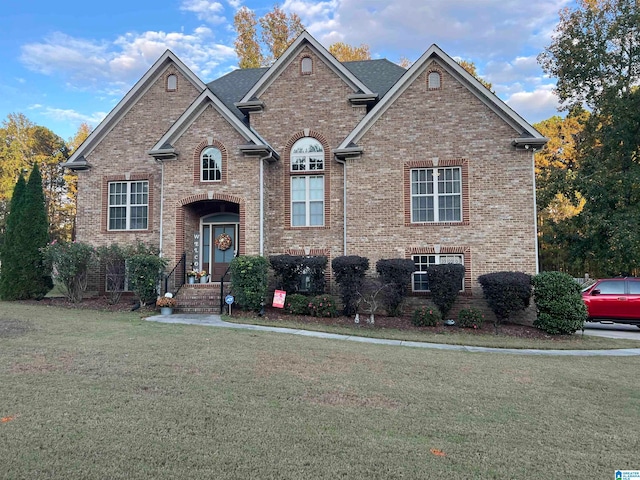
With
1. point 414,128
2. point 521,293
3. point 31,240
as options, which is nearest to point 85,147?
point 31,240

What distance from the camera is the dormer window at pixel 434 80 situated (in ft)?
49.4

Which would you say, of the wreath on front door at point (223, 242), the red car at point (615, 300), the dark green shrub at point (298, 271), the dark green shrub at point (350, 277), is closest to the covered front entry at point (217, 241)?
the wreath on front door at point (223, 242)

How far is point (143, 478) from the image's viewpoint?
11.0ft

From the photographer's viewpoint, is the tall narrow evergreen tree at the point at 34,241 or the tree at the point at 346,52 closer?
the tall narrow evergreen tree at the point at 34,241

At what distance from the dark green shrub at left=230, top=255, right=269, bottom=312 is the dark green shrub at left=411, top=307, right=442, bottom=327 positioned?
4556 millimetres

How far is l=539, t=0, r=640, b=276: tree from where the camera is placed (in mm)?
18047

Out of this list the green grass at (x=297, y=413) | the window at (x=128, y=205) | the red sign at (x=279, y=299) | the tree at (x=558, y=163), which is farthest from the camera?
the tree at (x=558, y=163)

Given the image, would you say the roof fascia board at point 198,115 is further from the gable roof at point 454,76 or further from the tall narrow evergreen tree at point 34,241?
the tall narrow evergreen tree at point 34,241

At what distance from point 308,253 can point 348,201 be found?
2286 mm

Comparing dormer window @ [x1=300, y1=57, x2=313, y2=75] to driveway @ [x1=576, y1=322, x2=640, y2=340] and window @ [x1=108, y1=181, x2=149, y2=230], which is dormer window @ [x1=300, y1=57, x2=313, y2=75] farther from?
driveway @ [x1=576, y1=322, x2=640, y2=340]

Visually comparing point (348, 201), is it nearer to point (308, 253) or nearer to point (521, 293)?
point (308, 253)

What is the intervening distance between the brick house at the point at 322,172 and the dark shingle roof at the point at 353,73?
0.85m

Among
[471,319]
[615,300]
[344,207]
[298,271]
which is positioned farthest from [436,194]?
[615,300]

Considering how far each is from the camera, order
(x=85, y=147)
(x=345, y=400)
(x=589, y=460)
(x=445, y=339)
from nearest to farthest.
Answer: (x=589, y=460), (x=345, y=400), (x=445, y=339), (x=85, y=147)
